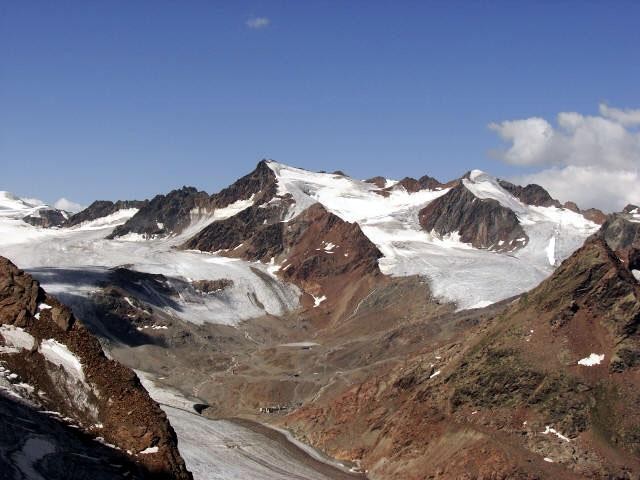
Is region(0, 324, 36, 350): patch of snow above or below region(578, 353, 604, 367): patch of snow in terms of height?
above

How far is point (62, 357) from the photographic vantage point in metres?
→ 36.8

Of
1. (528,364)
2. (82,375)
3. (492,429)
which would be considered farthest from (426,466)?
(82,375)

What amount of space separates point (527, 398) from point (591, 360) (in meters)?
7.59

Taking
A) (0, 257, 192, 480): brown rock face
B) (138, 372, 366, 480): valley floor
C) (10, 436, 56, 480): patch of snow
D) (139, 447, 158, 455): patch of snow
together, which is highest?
(0, 257, 192, 480): brown rock face

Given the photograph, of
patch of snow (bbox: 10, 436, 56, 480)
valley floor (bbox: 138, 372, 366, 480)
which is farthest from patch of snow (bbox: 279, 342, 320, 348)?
patch of snow (bbox: 10, 436, 56, 480)

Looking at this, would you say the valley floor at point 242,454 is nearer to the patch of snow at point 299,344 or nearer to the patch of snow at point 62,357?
the patch of snow at point 62,357

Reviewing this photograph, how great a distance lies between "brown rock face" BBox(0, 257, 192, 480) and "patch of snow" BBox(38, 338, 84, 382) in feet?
0.15

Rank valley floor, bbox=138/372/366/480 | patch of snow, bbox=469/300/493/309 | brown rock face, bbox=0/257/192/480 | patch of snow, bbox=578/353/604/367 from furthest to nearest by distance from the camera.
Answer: patch of snow, bbox=469/300/493/309 < patch of snow, bbox=578/353/604/367 < valley floor, bbox=138/372/366/480 < brown rock face, bbox=0/257/192/480

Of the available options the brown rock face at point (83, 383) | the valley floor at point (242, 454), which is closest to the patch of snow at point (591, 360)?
the valley floor at point (242, 454)

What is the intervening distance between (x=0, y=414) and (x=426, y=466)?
5901 centimetres

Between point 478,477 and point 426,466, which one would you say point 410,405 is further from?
point 478,477

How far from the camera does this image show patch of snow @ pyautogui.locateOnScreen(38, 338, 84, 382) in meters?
36.3

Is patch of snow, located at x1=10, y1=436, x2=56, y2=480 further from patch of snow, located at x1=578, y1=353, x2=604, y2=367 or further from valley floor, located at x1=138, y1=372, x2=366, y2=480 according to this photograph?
patch of snow, located at x1=578, y1=353, x2=604, y2=367

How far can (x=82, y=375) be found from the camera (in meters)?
36.3
